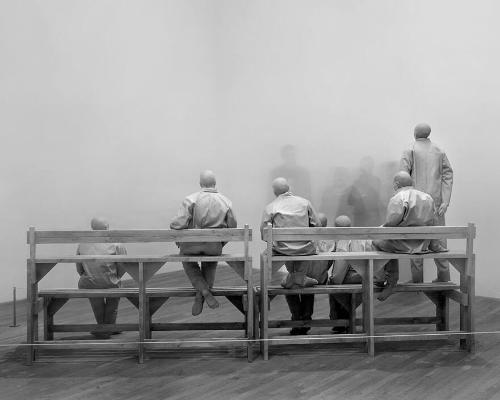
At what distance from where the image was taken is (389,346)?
17.2 ft

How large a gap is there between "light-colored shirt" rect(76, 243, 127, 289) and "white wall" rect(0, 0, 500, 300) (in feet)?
7.25

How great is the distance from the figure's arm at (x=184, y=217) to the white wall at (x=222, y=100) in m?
3.02

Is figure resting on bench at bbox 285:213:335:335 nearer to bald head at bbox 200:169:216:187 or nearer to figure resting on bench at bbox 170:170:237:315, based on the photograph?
figure resting on bench at bbox 170:170:237:315

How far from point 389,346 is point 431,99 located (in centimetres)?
343

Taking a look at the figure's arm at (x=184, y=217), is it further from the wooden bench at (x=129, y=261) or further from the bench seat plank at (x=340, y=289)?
the bench seat plank at (x=340, y=289)

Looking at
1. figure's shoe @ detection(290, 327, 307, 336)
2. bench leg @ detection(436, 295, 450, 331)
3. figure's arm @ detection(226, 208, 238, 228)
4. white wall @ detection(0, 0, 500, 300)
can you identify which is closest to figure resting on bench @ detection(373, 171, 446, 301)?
bench leg @ detection(436, 295, 450, 331)

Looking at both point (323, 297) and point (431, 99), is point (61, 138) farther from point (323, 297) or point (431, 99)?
point (431, 99)

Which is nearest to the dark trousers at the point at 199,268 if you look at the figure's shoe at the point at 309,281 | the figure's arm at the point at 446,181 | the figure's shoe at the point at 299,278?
the figure's shoe at the point at 299,278

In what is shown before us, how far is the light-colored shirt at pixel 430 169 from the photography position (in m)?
6.90

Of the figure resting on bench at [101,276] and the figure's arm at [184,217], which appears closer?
the figure's arm at [184,217]

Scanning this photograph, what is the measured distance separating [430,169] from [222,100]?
364cm

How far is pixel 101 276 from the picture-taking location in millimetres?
5430

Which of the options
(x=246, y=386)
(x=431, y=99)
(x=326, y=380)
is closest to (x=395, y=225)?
(x=326, y=380)

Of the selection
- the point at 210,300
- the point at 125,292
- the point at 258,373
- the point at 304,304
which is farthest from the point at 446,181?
the point at 125,292
